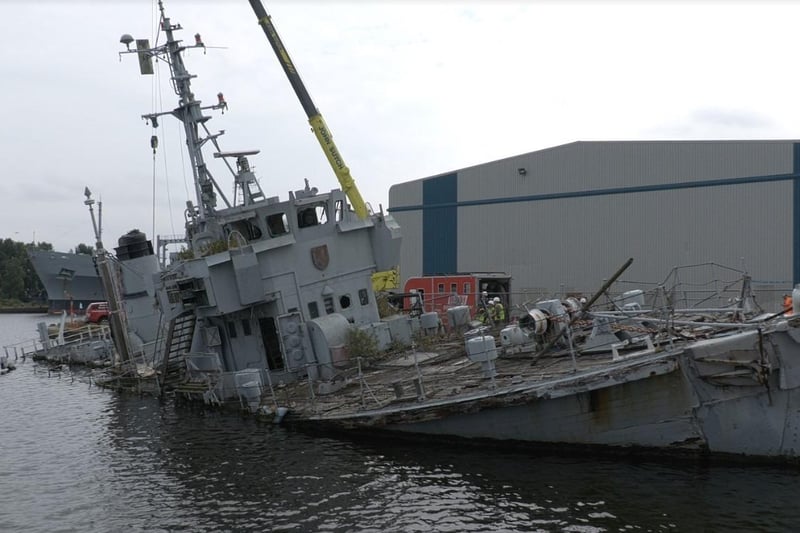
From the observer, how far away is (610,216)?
42062 mm

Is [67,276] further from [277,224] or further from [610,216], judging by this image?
[277,224]

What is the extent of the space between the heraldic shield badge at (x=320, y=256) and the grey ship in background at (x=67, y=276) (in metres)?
80.7

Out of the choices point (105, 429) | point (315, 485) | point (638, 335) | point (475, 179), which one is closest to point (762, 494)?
point (638, 335)

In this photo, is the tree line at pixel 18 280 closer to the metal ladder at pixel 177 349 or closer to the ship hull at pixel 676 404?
the metal ladder at pixel 177 349

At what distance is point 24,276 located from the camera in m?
146

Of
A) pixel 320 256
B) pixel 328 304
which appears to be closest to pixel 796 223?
pixel 328 304

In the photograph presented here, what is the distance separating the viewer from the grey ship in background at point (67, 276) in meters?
97.8

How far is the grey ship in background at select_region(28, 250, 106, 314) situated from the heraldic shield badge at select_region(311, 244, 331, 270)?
80686mm

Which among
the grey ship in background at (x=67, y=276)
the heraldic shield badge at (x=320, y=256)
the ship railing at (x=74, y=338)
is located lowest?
the ship railing at (x=74, y=338)

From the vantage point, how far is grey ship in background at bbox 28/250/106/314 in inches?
3851

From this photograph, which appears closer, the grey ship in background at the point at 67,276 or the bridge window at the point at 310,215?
the bridge window at the point at 310,215

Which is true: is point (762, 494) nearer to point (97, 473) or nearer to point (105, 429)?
point (97, 473)

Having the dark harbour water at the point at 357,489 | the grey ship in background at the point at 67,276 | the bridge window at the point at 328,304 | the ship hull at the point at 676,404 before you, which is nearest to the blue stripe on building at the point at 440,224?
the bridge window at the point at 328,304

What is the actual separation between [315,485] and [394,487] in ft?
5.52
